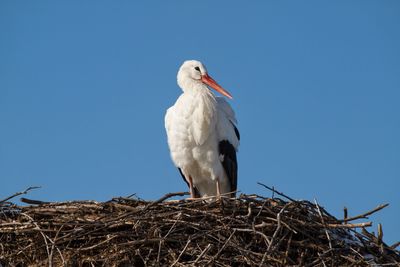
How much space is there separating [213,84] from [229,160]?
0.82 metres

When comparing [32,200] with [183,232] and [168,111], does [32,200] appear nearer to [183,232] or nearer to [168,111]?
[183,232]

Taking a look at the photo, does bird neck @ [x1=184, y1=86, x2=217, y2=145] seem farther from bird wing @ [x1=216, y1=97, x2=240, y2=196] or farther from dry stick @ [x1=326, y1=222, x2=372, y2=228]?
dry stick @ [x1=326, y1=222, x2=372, y2=228]

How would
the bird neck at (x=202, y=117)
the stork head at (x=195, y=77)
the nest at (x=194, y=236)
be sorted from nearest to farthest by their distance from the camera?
1. the nest at (x=194, y=236)
2. the bird neck at (x=202, y=117)
3. the stork head at (x=195, y=77)

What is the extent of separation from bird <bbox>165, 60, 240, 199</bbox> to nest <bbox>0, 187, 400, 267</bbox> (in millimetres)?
1566

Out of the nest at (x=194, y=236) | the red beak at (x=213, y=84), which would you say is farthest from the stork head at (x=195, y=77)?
the nest at (x=194, y=236)

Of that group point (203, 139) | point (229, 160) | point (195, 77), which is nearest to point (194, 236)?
point (203, 139)

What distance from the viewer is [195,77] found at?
324 inches

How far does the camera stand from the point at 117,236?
5895mm

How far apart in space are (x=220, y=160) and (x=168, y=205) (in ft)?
6.09

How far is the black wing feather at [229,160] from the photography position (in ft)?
25.7

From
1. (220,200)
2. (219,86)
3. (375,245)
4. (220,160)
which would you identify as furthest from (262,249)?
(219,86)

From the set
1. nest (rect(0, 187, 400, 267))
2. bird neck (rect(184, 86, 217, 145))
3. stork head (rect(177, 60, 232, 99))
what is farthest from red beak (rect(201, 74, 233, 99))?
nest (rect(0, 187, 400, 267))

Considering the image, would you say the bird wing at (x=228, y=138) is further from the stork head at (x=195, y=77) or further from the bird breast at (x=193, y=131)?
the stork head at (x=195, y=77)

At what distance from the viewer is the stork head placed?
8.19m
